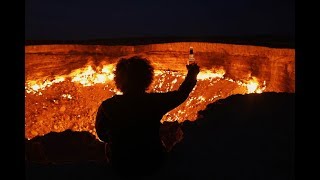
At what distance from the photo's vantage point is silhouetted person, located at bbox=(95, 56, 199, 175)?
363 cm

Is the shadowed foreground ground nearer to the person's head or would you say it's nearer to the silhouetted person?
the silhouetted person

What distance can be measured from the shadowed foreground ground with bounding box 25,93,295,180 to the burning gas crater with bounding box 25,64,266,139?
27.8ft

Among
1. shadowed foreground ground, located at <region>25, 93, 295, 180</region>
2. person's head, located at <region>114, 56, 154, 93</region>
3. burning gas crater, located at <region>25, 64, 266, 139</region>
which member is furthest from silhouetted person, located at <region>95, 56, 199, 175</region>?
burning gas crater, located at <region>25, 64, 266, 139</region>

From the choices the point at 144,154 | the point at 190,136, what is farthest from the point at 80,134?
the point at 144,154

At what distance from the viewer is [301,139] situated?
3.89 meters

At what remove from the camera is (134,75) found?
12.2ft

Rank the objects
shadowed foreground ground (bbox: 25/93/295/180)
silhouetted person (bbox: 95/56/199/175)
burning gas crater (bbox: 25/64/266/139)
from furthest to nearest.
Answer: burning gas crater (bbox: 25/64/266/139) → shadowed foreground ground (bbox: 25/93/295/180) → silhouetted person (bbox: 95/56/199/175)

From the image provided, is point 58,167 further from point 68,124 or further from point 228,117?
point 68,124

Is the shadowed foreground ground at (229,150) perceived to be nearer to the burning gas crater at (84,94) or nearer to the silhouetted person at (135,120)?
the silhouetted person at (135,120)

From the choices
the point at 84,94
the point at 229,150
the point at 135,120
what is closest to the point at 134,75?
the point at 135,120

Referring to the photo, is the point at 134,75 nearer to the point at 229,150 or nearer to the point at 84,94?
the point at 229,150

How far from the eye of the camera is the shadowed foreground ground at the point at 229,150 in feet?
14.0

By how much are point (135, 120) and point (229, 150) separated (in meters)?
1.79

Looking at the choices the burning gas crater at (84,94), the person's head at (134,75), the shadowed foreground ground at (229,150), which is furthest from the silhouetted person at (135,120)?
the burning gas crater at (84,94)
